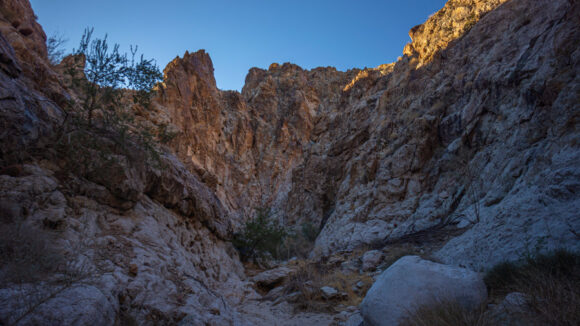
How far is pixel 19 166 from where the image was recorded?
391cm

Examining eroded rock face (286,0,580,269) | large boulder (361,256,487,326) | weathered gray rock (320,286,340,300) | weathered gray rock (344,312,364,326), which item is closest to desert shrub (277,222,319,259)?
eroded rock face (286,0,580,269)

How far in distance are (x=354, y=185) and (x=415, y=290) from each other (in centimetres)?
1392

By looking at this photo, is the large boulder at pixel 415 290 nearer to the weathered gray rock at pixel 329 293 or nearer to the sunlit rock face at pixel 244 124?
the weathered gray rock at pixel 329 293

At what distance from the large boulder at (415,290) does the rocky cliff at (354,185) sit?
0.88 metres

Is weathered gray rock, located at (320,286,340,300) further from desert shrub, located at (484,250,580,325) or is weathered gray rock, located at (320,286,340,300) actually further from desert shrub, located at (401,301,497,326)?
desert shrub, located at (484,250,580,325)

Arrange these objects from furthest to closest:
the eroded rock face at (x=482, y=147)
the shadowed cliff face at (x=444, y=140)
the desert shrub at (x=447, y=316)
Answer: the shadowed cliff face at (x=444, y=140) < the eroded rock face at (x=482, y=147) < the desert shrub at (x=447, y=316)

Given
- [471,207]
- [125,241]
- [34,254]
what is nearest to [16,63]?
[125,241]

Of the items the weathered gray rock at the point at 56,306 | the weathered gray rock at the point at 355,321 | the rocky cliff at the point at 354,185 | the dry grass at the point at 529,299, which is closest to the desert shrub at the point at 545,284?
the dry grass at the point at 529,299

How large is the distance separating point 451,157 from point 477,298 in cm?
914

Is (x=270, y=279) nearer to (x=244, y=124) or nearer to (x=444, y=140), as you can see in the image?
(x=444, y=140)

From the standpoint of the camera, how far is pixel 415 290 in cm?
329

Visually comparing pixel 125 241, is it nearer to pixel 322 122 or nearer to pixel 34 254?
pixel 34 254

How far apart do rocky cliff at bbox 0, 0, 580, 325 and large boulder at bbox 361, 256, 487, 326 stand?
0.88 metres

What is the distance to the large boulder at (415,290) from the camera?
10.1 ft
